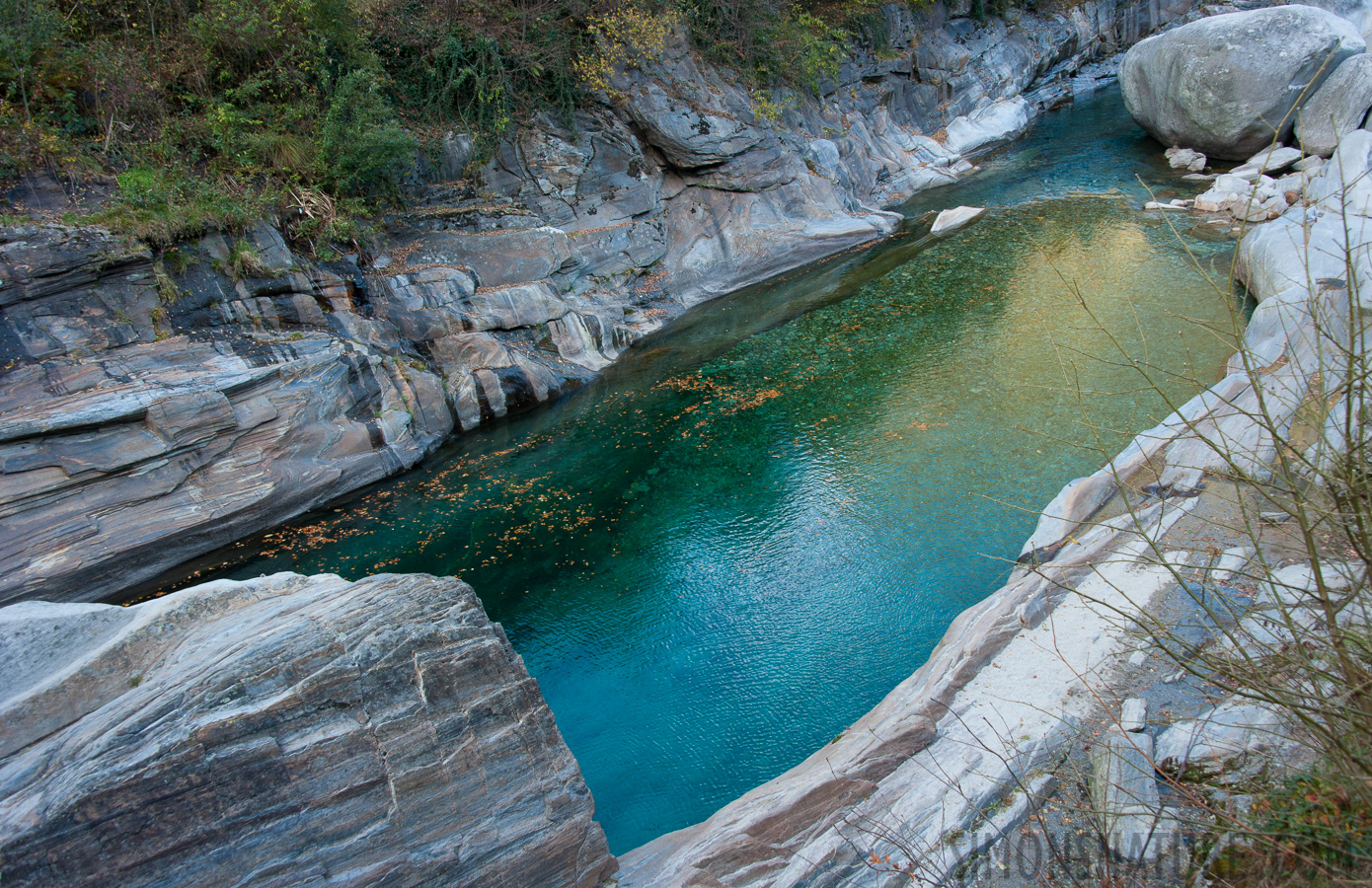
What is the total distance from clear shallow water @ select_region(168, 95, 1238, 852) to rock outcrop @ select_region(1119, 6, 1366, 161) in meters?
4.96

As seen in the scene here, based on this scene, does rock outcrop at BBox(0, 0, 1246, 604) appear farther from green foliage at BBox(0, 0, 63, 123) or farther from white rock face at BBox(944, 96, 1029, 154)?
green foliage at BBox(0, 0, 63, 123)

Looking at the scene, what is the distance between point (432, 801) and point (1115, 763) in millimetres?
3943

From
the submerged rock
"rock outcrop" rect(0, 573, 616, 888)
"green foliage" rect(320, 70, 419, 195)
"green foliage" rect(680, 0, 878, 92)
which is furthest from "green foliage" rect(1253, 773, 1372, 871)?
the submerged rock

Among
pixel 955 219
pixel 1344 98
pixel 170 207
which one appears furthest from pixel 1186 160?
pixel 170 207

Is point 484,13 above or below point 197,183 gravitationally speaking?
above

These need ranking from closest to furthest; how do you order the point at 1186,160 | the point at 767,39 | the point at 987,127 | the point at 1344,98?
the point at 1344,98 < the point at 1186,160 < the point at 767,39 < the point at 987,127

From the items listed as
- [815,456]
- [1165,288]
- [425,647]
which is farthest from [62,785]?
[1165,288]

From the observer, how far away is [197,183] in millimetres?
11500

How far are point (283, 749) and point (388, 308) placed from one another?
10315mm

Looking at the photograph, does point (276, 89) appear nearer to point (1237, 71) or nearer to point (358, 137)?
point (358, 137)

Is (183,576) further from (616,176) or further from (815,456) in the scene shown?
(616,176)

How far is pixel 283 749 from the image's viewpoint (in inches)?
158

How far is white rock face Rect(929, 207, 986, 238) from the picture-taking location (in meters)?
18.7

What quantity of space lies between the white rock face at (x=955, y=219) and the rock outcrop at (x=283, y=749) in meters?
16.9
